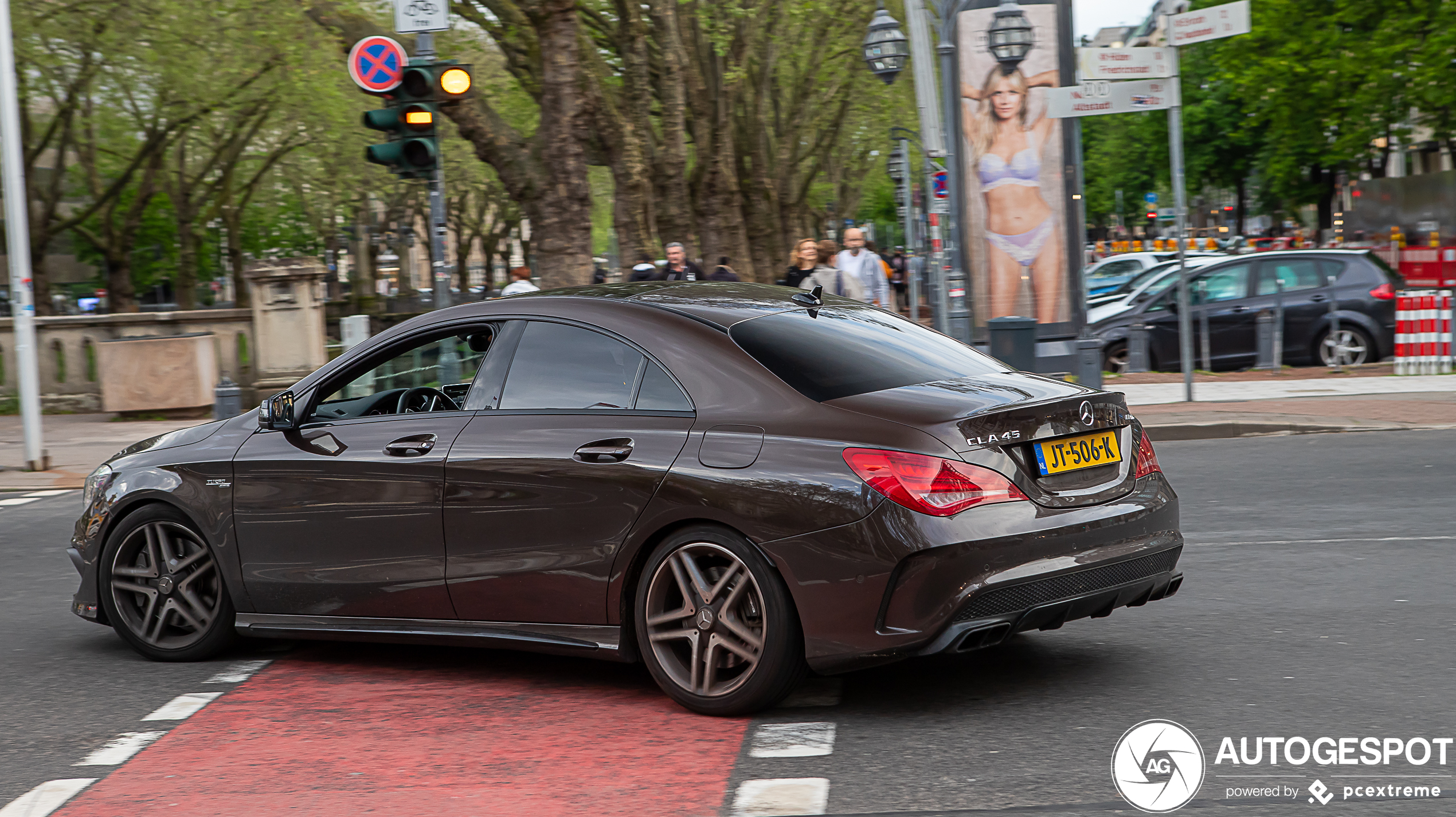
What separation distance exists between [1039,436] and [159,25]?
23.4m

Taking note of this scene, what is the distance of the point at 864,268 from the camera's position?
15.7 meters

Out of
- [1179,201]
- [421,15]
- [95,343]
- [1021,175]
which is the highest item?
[421,15]

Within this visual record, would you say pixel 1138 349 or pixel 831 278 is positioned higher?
pixel 831 278

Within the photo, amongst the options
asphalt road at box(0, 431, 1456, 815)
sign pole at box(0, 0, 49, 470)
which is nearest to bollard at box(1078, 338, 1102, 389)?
asphalt road at box(0, 431, 1456, 815)

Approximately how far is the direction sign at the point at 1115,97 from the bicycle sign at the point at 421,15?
243 inches

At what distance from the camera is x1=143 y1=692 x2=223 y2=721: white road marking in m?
5.54

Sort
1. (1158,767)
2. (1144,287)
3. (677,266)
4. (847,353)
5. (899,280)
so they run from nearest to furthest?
1. (1158,767)
2. (847,353)
3. (677,266)
4. (1144,287)
5. (899,280)

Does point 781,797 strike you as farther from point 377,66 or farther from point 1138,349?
point 1138,349

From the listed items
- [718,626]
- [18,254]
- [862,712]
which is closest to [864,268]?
[18,254]

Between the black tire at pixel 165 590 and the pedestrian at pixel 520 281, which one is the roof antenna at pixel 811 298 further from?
the pedestrian at pixel 520 281

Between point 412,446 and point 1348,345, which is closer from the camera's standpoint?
point 412,446

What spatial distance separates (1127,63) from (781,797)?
11803mm

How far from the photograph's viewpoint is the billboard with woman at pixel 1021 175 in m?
19.7

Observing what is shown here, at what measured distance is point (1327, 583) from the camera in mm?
6809
